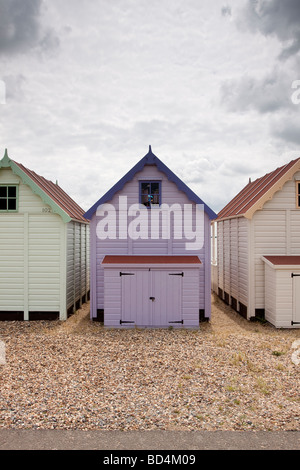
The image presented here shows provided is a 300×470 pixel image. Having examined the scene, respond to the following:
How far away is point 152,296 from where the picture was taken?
45.6ft

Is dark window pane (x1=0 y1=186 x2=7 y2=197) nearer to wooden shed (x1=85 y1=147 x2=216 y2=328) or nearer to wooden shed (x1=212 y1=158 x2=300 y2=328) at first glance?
wooden shed (x1=85 y1=147 x2=216 y2=328)

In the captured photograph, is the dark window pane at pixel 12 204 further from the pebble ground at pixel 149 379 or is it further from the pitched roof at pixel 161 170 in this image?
the pebble ground at pixel 149 379

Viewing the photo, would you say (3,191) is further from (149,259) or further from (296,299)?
(296,299)

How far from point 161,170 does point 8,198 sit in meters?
6.71

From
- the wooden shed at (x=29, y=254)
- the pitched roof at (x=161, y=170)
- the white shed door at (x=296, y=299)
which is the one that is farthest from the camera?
the wooden shed at (x=29, y=254)

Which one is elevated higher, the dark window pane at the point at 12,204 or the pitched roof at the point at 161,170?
the pitched roof at the point at 161,170

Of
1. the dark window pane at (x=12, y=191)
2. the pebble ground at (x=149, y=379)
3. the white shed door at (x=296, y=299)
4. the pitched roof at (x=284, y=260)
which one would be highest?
the dark window pane at (x=12, y=191)

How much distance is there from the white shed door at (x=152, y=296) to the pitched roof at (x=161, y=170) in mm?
3177

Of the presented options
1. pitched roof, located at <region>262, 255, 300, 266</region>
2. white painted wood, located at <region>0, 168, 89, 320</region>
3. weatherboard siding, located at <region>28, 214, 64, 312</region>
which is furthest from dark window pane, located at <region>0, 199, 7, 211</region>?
pitched roof, located at <region>262, 255, 300, 266</region>

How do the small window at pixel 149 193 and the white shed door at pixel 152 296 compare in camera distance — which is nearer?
the white shed door at pixel 152 296

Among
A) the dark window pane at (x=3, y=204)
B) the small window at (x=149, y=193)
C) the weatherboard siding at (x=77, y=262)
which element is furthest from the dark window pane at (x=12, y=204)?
the small window at (x=149, y=193)

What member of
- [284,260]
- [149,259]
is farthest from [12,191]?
[284,260]

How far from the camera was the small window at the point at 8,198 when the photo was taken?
15.4m
